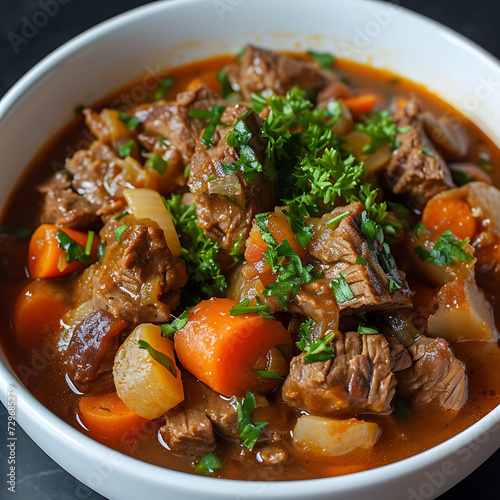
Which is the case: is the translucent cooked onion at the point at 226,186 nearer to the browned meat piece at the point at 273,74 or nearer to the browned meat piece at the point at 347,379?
the browned meat piece at the point at 347,379

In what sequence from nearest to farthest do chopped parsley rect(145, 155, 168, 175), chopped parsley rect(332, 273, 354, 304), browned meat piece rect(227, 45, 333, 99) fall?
chopped parsley rect(332, 273, 354, 304) < chopped parsley rect(145, 155, 168, 175) < browned meat piece rect(227, 45, 333, 99)

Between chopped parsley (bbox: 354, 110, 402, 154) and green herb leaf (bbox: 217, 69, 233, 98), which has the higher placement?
chopped parsley (bbox: 354, 110, 402, 154)

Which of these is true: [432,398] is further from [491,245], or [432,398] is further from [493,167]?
[493,167]

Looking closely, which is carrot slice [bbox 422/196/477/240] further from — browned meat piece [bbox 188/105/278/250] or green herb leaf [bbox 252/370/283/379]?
green herb leaf [bbox 252/370/283/379]

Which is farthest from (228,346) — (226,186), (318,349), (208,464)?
(226,186)

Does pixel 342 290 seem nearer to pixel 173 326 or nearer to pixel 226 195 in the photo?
pixel 226 195

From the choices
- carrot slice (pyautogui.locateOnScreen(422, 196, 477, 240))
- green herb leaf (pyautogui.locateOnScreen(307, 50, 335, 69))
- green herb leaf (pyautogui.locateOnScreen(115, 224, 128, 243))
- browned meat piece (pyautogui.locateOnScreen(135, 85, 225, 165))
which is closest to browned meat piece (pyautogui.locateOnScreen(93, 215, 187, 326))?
green herb leaf (pyautogui.locateOnScreen(115, 224, 128, 243))

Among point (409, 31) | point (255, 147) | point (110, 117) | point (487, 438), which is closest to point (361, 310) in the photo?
point (487, 438)
